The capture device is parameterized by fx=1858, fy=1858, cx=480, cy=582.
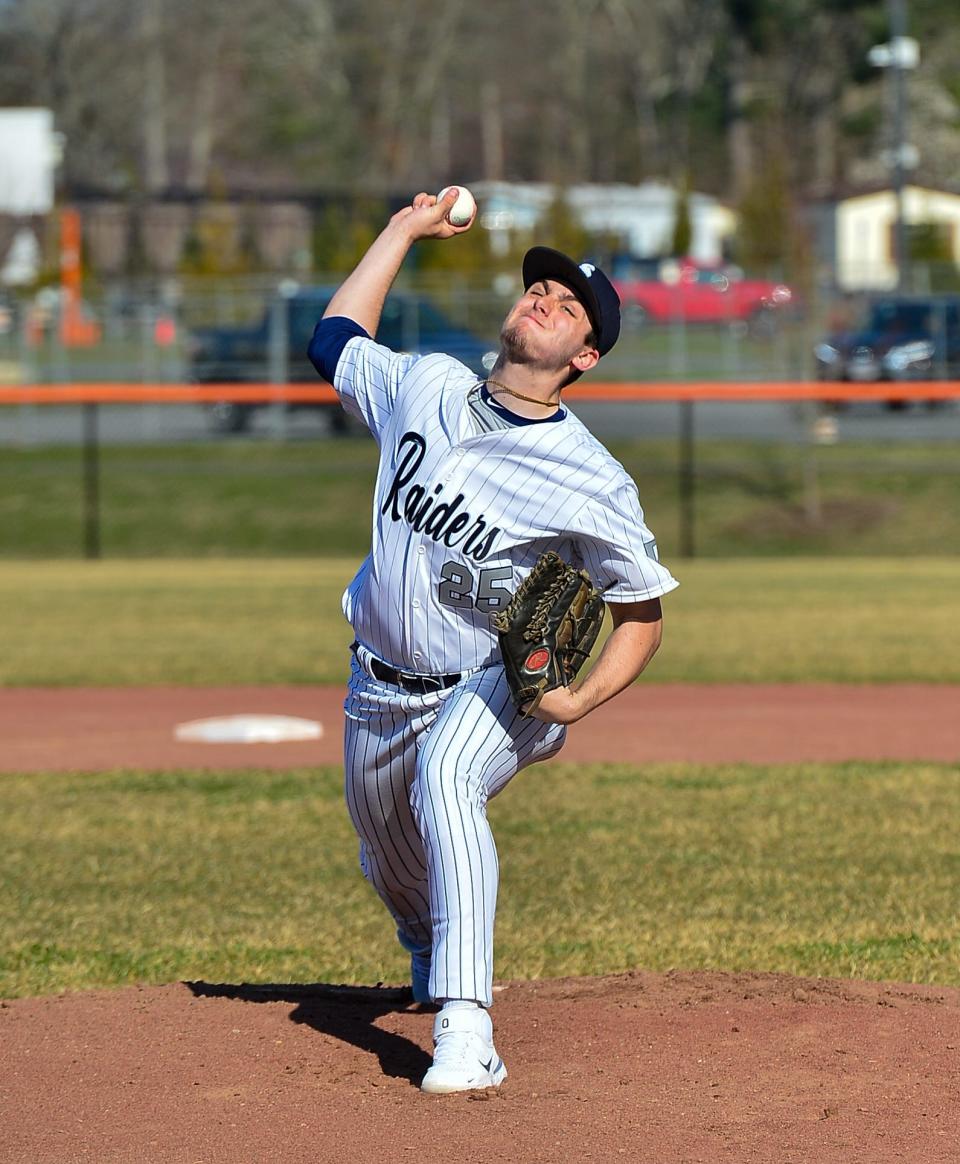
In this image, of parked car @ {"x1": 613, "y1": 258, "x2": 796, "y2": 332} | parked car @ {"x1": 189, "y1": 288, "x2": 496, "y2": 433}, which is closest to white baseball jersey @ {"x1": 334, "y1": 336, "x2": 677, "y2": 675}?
parked car @ {"x1": 189, "y1": 288, "x2": 496, "y2": 433}

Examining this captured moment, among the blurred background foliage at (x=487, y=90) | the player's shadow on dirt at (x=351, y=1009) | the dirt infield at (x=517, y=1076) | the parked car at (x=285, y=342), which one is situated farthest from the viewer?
the blurred background foliage at (x=487, y=90)

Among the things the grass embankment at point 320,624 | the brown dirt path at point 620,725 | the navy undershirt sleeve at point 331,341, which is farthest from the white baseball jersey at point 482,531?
the grass embankment at point 320,624

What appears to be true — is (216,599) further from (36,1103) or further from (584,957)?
(36,1103)

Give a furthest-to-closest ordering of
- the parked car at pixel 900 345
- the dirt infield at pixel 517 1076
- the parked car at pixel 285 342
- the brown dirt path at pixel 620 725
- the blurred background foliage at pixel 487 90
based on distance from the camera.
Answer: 1. the blurred background foliage at pixel 487 90
2. the parked car at pixel 900 345
3. the parked car at pixel 285 342
4. the brown dirt path at pixel 620 725
5. the dirt infield at pixel 517 1076

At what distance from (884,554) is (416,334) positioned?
9555 millimetres

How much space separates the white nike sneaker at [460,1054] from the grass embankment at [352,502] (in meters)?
15.7

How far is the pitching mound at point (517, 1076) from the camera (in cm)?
343

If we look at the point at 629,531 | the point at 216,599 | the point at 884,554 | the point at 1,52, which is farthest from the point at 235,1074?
the point at 1,52

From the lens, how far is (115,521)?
20859 millimetres

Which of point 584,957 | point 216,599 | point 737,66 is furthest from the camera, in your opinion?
point 737,66

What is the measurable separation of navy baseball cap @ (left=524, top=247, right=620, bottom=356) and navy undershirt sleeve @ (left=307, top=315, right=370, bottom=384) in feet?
1.78

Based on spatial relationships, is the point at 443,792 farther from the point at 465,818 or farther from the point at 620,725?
the point at 620,725

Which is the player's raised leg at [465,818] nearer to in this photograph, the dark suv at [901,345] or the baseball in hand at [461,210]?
the baseball in hand at [461,210]

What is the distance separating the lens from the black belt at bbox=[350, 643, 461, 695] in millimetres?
3865
